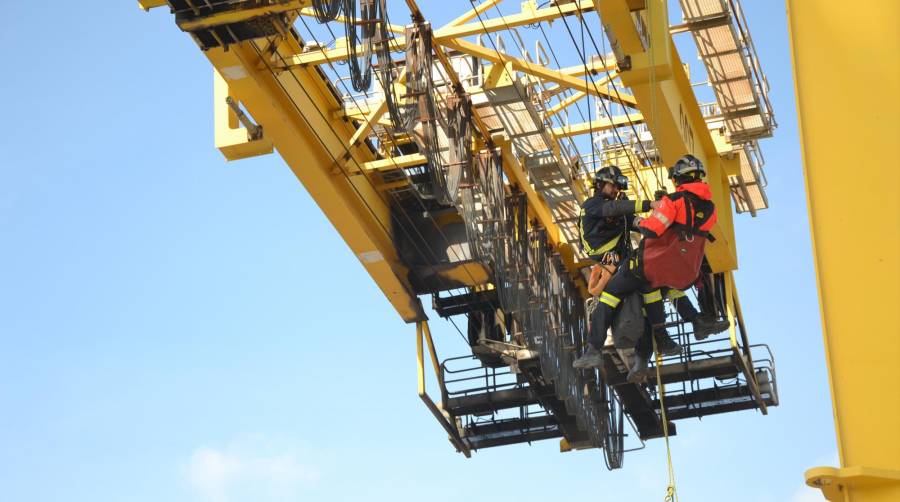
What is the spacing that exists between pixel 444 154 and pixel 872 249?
9.94 meters

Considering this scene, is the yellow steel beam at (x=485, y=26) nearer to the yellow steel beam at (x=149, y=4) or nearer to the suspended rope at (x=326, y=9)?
the suspended rope at (x=326, y=9)

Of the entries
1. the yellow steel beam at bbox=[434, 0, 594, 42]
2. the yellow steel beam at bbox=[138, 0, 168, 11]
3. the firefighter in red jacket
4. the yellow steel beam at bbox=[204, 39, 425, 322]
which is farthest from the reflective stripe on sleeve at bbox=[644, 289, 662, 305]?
the yellow steel beam at bbox=[138, 0, 168, 11]

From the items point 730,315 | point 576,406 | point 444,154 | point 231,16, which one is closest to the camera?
point 231,16

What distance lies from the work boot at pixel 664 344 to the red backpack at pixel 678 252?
103cm

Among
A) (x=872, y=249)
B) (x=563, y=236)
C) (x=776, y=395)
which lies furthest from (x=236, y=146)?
(x=872, y=249)

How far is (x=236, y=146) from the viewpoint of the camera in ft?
49.2

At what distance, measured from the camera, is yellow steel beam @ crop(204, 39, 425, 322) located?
47.5 ft

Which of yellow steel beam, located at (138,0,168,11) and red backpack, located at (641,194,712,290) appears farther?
yellow steel beam, located at (138,0,168,11)

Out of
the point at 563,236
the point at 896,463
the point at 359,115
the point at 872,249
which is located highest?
the point at 359,115

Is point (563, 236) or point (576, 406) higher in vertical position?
point (563, 236)

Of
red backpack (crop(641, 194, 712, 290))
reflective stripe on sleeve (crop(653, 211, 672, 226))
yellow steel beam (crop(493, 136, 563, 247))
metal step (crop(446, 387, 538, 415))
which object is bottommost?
metal step (crop(446, 387, 538, 415))

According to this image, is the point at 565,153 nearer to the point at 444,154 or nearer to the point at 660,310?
the point at 444,154

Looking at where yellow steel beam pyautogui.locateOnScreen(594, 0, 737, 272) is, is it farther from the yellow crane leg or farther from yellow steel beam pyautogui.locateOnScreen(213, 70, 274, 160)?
the yellow crane leg

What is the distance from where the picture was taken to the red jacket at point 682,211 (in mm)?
11523
